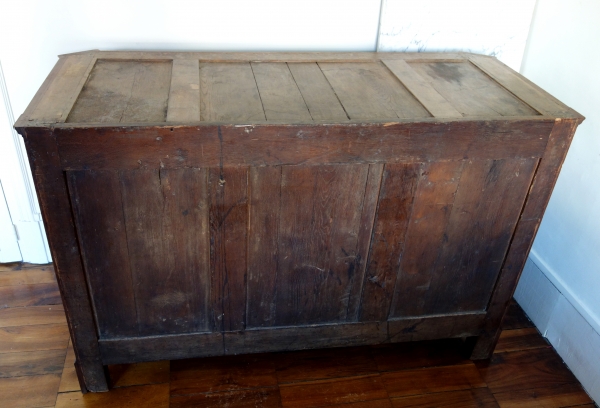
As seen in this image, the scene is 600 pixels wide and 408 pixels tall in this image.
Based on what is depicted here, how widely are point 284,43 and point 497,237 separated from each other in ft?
3.03

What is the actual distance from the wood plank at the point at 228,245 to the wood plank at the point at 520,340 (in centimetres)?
98

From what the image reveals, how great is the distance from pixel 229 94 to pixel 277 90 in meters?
0.14

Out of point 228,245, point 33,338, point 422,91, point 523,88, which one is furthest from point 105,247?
point 523,88

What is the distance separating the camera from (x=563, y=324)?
74.0 inches

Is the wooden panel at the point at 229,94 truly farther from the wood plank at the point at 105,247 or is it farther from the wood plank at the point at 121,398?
the wood plank at the point at 121,398

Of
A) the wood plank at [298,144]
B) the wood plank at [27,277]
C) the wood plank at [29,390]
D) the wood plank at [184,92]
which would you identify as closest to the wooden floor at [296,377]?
the wood plank at [29,390]

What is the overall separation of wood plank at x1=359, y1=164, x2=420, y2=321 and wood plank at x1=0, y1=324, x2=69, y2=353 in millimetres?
1029

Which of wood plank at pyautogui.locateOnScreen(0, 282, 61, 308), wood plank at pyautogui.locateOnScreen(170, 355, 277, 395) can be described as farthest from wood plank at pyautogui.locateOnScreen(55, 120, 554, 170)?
wood plank at pyautogui.locateOnScreen(0, 282, 61, 308)

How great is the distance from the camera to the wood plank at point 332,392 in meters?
1.67

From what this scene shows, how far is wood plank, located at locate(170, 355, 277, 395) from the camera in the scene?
1688 millimetres

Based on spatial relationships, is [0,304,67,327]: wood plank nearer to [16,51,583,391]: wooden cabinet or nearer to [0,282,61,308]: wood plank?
[0,282,61,308]: wood plank

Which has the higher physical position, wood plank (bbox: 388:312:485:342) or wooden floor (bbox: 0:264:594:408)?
wood plank (bbox: 388:312:485:342)

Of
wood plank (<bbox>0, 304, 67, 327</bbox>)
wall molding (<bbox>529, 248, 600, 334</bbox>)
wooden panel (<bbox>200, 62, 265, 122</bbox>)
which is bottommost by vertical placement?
wood plank (<bbox>0, 304, 67, 327</bbox>)

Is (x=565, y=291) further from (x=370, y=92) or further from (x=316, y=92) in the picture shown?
(x=316, y=92)
